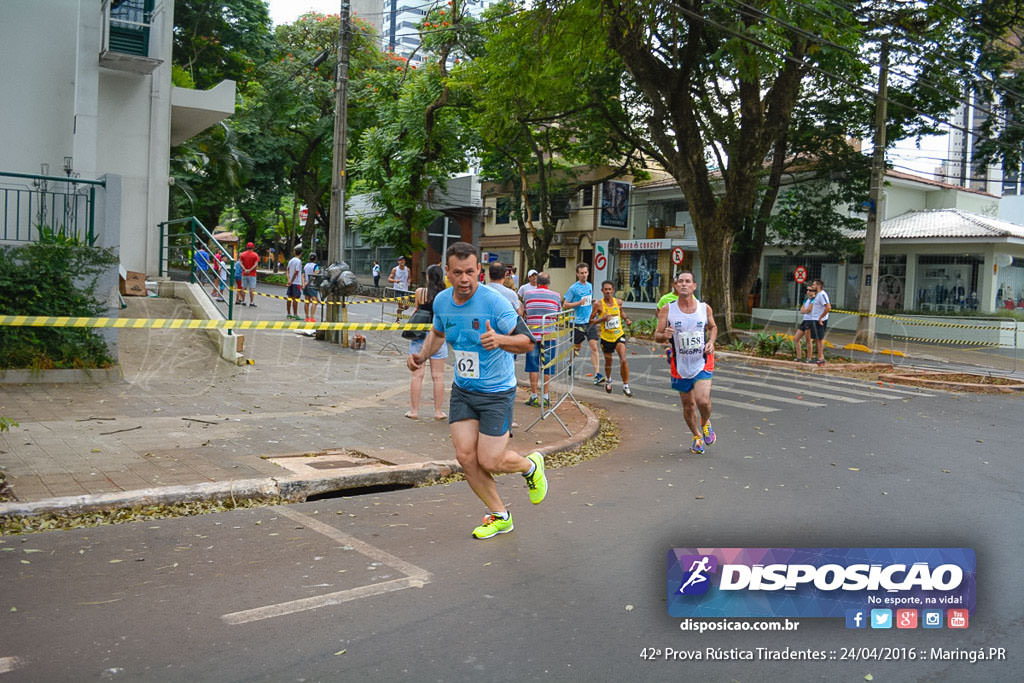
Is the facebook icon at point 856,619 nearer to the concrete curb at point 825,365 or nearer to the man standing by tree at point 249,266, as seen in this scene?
the concrete curb at point 825,365

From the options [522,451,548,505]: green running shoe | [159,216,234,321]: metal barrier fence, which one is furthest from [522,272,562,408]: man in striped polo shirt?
[159,216,234,321]: metal barrier fence

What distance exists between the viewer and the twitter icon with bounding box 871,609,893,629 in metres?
3.90

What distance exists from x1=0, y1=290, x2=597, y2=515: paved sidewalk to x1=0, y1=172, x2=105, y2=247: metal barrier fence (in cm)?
208

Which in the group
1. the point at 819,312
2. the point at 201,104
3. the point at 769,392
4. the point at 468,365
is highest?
the point at 201,104

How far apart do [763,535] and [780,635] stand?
1883 millimetres

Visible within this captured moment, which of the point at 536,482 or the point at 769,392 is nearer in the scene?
the point at 536,482

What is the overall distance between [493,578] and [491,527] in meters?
0.85

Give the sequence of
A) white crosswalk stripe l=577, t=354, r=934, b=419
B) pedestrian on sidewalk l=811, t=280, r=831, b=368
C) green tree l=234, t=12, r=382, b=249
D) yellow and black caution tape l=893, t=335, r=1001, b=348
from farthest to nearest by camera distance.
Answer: green tree l=234, t=12, r=382, b=249 < yellow and black caution tape l=893, t=335, r=1001, b=348 < pedestrian on sidewalk l=811, t=280, r=831, b=368 < white crosswalk stripe l=577, t=354, r=934, b=419

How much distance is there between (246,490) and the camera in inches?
261

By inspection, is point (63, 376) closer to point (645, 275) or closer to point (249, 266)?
point (249, 266)

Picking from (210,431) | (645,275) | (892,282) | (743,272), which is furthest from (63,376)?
(645,275)

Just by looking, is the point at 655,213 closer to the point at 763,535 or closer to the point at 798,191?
the point at 798,191

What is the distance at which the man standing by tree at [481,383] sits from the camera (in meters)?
5.66

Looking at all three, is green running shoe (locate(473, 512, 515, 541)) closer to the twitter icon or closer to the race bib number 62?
the race bib number 62
